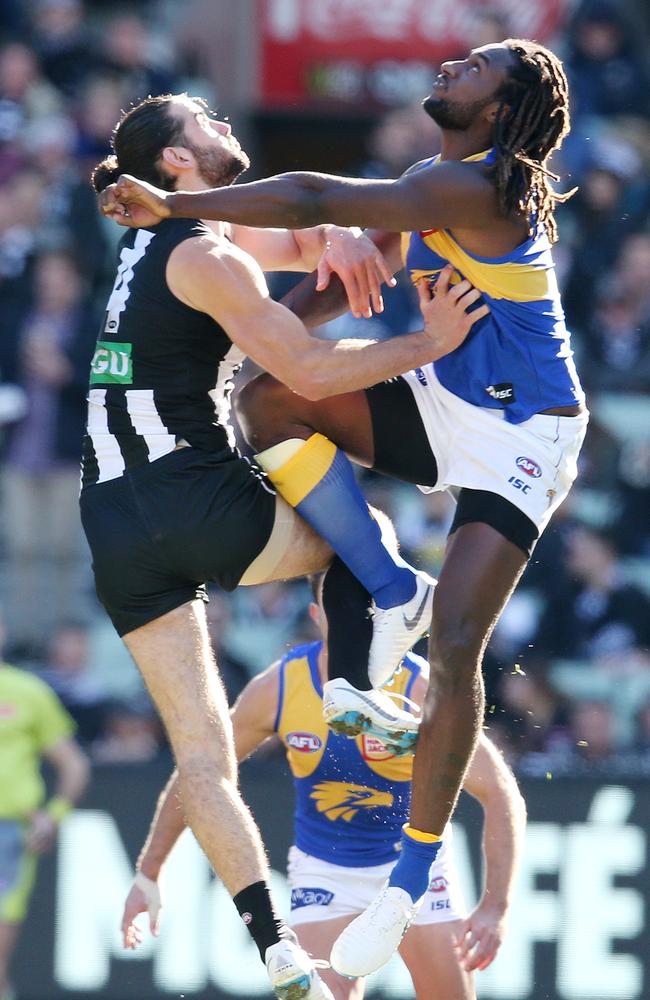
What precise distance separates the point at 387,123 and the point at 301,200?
20.3 feet

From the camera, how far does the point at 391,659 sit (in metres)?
5.01

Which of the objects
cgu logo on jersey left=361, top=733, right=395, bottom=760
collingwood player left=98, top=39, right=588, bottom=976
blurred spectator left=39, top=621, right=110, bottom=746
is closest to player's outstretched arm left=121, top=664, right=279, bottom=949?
cgu logo on jersey left=361, top=733, right=395, bottom=760

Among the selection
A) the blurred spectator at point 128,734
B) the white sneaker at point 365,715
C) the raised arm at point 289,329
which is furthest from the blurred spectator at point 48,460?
the white sneaker at point 365,715

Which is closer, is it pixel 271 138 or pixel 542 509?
pixel 542 509

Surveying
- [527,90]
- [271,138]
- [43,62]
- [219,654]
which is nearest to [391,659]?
[527,90]

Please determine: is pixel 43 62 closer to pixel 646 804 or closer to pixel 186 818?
pixel 646 804

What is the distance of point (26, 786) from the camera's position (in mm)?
8508

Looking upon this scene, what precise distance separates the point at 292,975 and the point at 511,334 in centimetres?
184

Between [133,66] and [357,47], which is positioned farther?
[357,47]

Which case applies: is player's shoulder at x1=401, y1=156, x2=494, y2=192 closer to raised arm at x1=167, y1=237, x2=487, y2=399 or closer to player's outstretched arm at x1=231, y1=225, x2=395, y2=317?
raised arm at x1=167, y1=237, x2=487, y2=399

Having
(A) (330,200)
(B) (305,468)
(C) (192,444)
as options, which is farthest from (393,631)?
(A) (330,200)

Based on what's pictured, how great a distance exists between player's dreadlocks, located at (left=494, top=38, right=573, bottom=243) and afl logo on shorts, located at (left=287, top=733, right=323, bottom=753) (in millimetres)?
1944

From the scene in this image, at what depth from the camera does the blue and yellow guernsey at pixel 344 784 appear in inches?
227

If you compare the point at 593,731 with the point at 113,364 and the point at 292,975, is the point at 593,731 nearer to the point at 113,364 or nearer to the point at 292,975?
the point at 292,975
